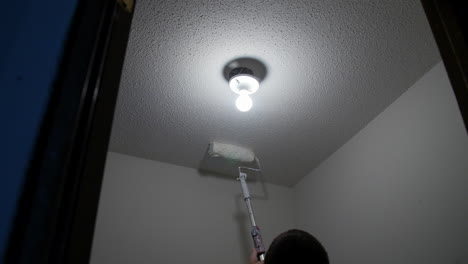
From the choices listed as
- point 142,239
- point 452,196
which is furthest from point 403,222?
point 142,239

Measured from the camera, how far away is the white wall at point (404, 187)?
1164 mm

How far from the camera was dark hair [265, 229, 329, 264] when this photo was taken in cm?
→ 82

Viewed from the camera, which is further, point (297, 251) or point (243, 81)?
point (243, 81)

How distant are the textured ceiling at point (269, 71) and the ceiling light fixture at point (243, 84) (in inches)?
2.7

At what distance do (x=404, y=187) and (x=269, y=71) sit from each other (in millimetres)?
815

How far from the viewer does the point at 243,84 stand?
1.31m

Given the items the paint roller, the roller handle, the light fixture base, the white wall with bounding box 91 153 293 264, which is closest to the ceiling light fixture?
the light fixture base

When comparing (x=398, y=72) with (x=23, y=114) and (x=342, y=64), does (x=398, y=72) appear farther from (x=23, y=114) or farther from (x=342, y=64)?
(x=23, y=114)

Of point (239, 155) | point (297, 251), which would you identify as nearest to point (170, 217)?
point (239, 155)

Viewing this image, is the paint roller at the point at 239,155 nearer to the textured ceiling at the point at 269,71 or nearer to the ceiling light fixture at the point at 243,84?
the textured ceiling at the point at 269,71

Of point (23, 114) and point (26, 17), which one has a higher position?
point (26, 17)

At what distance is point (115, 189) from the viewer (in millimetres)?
1664

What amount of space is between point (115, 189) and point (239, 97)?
0.87 metres

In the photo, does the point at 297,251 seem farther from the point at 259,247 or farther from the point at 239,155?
the point at 239,155
